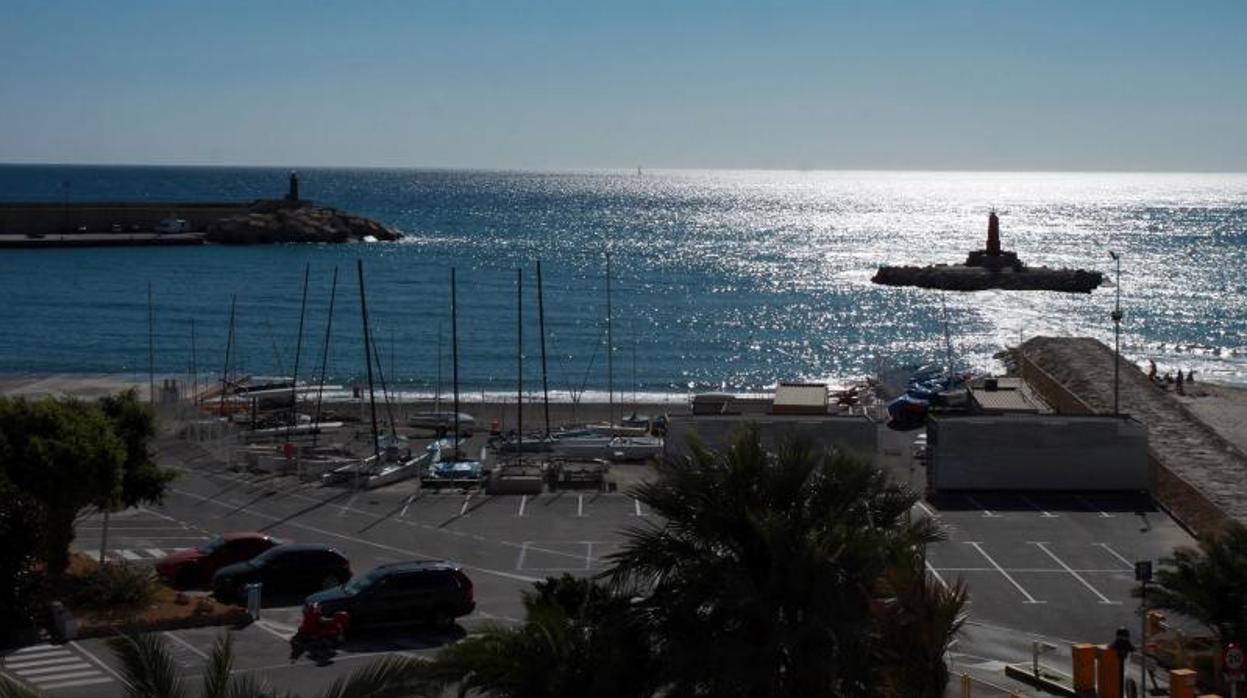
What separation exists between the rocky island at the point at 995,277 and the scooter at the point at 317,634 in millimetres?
92475

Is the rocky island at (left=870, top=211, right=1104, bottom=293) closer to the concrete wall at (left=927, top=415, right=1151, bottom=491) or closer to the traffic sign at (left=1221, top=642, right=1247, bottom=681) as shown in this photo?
the concrete wall at (left=927, top=415, right=1151, bottom=491)

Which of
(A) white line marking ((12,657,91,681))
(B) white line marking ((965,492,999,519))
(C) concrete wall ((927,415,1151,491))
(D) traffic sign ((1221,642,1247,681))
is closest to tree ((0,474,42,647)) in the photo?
(A) white line marking ((12,657,91,681))

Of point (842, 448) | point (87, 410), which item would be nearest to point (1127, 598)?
Result: point (842, 448)

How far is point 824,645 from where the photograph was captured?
10.6 metres

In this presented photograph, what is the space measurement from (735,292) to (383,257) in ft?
108

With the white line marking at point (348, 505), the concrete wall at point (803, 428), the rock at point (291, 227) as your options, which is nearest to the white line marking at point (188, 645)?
the white line marking at point (348, 505)

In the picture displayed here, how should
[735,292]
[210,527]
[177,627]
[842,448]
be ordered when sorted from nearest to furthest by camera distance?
1. [842,448]
2. [177,627]
3. [210,527]
4. [735,292]

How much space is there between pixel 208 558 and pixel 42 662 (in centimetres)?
493

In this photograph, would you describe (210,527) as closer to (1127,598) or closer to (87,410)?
(87,410)

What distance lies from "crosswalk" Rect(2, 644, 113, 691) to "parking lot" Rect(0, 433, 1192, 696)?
24 millimetres

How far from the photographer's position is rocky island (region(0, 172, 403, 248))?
124m

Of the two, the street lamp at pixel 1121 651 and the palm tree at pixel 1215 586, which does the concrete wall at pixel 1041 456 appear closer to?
the street lamp at pixel 1121 651

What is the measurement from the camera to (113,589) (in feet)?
65.5

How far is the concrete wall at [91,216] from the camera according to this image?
5049 inches
